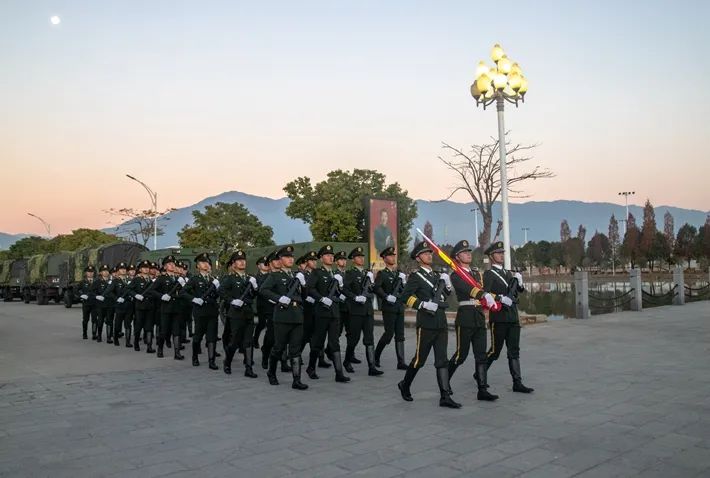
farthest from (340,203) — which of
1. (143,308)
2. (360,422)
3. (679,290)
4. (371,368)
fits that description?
(360,422)

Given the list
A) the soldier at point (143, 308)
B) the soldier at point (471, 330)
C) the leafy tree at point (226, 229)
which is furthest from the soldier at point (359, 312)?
the leafy tree at point (226, 229)

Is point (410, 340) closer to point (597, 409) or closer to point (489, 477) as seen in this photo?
point (597, 409)

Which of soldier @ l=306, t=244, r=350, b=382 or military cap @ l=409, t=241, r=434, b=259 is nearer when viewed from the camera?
military cap @ l=409, t=241, r=434, b=259

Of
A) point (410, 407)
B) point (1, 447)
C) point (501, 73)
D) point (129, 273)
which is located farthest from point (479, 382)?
point (129, 273)

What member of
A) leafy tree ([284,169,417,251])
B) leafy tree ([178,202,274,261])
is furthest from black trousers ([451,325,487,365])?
leafy tree ([178,202,274,261])

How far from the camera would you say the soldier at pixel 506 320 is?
7113 millimetres

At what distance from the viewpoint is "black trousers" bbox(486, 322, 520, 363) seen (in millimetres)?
7125

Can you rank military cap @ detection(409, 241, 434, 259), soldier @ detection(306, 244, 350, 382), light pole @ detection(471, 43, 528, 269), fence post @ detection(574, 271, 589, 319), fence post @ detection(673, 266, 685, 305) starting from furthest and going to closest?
fence post @ detection(673, 266, 685, 305)
fence post @ detection(574, 271, 589, 319)
light pole @ detection(471, 43, 528, 269)
soldier @ detection(306, 244, 350, 382)
military cap @ detection(409, 241, 434, 259)

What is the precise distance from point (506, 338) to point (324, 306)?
2659 millimetres

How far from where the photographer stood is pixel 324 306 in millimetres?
8453

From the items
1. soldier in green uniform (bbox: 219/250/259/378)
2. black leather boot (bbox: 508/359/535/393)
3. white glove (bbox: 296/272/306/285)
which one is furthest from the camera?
soldier in green uniform (bbox: 219/250/259/378)

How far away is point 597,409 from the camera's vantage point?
612 centimetres

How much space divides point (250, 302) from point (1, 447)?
166 inches

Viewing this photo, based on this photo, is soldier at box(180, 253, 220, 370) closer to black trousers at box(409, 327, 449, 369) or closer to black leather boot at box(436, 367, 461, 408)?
black trousers at box(409, 327, 449, 369)
